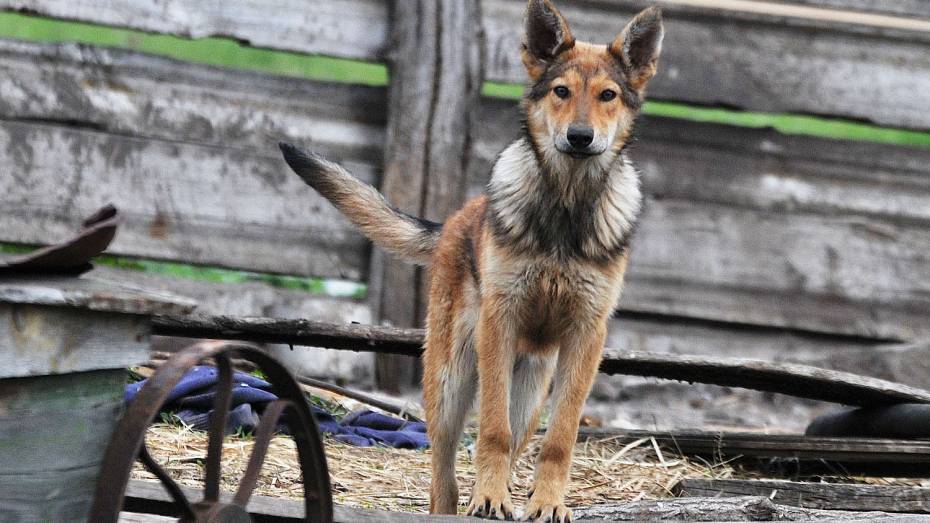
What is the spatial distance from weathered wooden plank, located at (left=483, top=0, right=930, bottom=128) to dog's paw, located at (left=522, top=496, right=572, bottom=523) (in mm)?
3379

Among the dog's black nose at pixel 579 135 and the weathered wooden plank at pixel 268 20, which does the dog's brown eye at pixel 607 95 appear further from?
the weathered wooden plank at pixel 268 20

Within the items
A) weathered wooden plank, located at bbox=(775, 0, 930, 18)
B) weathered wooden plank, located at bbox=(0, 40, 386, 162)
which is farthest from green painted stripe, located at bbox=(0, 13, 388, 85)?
weathered wooden plank, located at bbox=(775, 0, 930, 18)

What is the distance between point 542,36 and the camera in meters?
4.62

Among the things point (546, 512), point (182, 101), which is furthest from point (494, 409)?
point (182, 101)

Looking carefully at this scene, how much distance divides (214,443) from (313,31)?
4.23m

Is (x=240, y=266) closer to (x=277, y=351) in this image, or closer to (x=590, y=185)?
(x=277, y=351)

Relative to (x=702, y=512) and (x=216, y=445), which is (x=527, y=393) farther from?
(x=216, y=445)

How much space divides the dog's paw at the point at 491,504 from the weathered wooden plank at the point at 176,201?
2.76m

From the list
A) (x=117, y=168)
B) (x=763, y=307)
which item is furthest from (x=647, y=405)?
(x=117, y=168)

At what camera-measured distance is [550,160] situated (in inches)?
178

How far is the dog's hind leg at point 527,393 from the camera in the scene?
15.3 ft

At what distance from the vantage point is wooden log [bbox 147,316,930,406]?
4.56 m

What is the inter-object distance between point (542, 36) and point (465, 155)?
6.56ft

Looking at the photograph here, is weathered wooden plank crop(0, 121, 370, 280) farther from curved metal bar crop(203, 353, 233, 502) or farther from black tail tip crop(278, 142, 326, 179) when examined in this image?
curved metal bar crop(203, 353, 233, 502)
